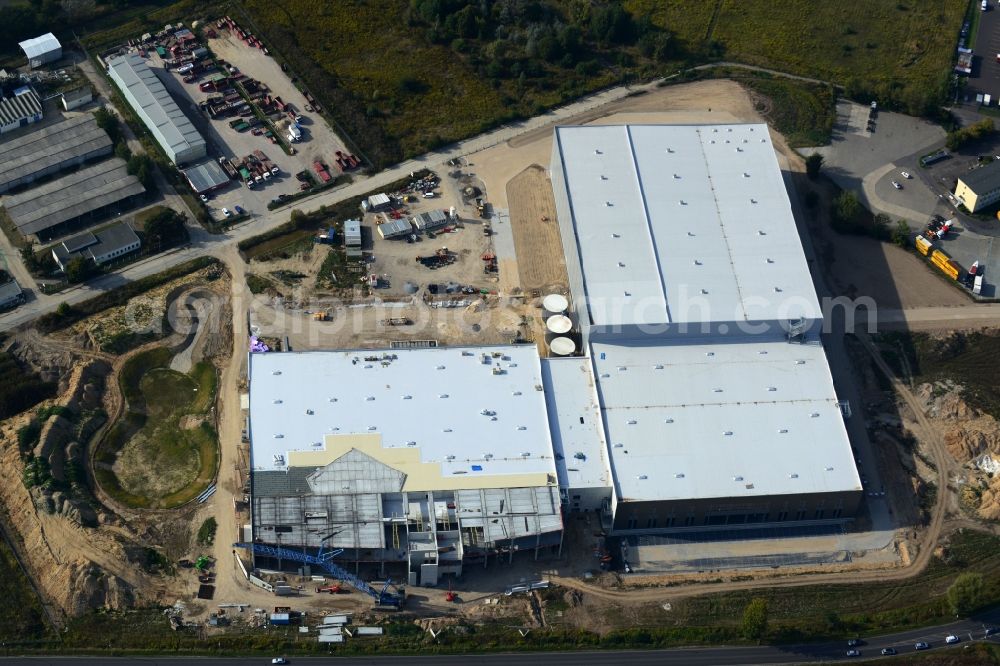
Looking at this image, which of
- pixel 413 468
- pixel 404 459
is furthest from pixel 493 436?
pixel 404 459

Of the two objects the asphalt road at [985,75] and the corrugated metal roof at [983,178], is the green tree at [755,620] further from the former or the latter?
the asphalt road at [985,75]

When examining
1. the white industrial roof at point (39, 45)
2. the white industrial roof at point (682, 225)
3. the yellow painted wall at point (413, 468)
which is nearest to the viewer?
the yellow painted wall at point (413, 468)

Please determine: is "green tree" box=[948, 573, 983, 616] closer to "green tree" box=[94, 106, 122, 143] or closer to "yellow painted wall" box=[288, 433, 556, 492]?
"yellow painted wall" box=[288, 433, 556, 492]

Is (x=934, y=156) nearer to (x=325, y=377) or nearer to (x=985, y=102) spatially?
(x=985, y=102)

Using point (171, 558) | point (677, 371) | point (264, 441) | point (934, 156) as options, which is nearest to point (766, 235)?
point (677, 371)

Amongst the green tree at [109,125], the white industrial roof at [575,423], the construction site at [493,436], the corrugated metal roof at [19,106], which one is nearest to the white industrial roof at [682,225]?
the construction site at [493,436]

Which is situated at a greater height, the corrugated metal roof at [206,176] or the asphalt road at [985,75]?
the asphalt road at [985,75]

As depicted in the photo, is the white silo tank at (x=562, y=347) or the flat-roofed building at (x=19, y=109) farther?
the flat-roofed building at (x=19, y=109)

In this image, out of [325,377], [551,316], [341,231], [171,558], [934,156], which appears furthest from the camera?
[934,156]
